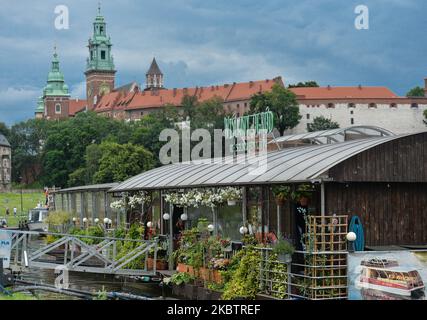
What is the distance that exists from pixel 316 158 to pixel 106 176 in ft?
213

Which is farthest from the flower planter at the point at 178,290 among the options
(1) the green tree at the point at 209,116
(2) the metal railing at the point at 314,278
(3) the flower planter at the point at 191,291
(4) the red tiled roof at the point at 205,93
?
(4) the red tiled roof at the point at 205,93

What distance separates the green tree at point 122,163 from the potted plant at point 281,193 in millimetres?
62315

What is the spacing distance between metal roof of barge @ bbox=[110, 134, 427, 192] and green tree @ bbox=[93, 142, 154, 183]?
54188 mm

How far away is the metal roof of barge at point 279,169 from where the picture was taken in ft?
65.6

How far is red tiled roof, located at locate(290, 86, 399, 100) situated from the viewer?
160 metres

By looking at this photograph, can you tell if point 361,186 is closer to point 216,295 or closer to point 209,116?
point 216,295

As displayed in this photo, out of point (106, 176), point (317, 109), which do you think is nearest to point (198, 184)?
point (106, 176)

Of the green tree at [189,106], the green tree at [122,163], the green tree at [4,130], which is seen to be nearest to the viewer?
the green tree at [122,163]

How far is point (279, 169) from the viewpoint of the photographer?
21797 mm

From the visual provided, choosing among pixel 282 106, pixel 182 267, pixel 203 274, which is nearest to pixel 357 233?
pixel 203 274

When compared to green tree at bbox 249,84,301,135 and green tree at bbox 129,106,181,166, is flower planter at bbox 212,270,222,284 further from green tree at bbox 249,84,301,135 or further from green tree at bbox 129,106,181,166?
green tree at bbox 249,84,301,135

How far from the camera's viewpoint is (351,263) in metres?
18.4

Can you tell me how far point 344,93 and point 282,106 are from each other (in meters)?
30.2

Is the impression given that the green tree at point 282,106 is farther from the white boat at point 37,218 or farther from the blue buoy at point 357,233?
the blue buoy at point 357,233
